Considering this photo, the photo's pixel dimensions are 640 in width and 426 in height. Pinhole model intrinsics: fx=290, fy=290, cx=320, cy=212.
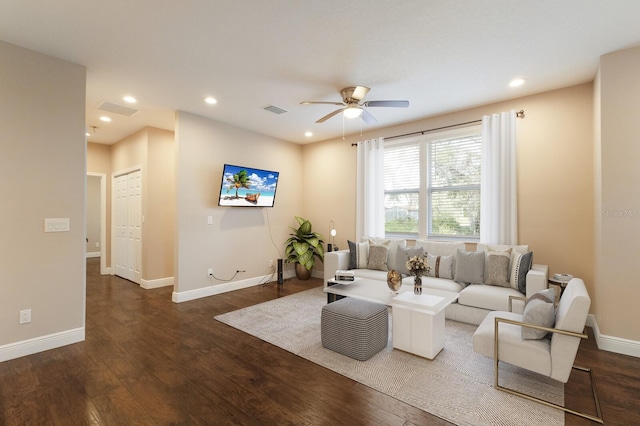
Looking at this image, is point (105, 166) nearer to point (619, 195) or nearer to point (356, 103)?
point (356, 103)

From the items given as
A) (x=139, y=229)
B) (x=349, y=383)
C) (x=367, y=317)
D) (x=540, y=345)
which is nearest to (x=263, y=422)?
(x=349, y=383)

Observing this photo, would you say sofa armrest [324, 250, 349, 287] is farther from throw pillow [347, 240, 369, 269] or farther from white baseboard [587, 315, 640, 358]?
white baseboard [587, 315, 640, 358]

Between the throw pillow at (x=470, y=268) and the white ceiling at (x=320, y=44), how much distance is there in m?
2.25

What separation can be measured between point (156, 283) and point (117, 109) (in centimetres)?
311

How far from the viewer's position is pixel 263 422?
1923mm

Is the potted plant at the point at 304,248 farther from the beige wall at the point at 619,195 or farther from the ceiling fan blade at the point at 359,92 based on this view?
the beige wall at the point at 619,195

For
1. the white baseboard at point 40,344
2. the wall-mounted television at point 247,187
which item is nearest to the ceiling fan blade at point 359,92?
the wall-mounted television at point 247,187

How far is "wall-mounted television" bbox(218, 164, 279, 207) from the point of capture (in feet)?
16.9

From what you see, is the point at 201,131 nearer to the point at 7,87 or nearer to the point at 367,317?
the point at 7,87

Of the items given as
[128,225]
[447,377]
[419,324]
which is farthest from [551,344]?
[128,225]

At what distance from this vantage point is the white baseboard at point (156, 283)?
17.8 feet

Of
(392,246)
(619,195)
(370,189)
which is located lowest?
(392,246)

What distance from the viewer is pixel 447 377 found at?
96.0 inches

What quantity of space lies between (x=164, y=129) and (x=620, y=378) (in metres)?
7.14
